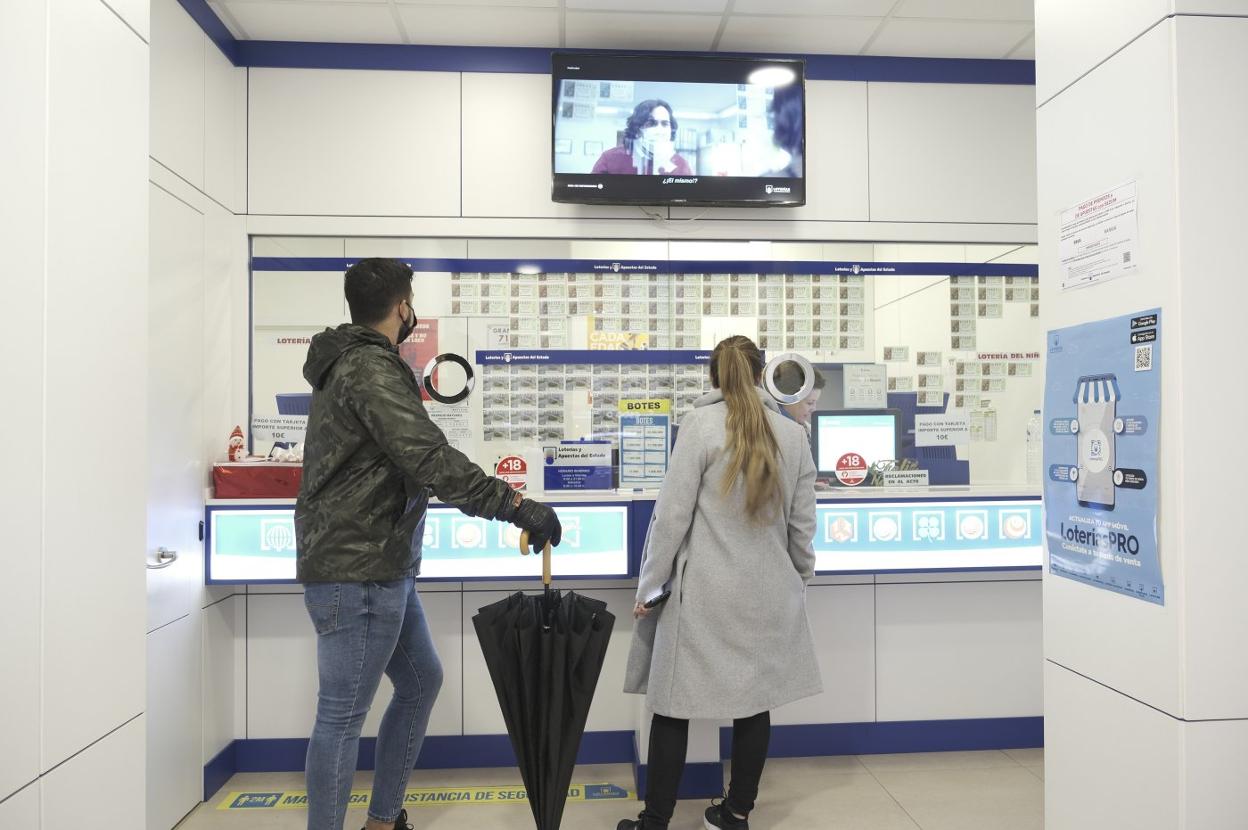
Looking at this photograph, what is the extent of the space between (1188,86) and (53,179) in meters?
1.86

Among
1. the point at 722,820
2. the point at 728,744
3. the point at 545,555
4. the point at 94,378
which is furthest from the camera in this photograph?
the point at 728,744

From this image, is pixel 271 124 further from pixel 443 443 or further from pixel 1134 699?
pixel 1134 699

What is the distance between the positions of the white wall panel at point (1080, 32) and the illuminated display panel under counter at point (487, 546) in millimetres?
2087

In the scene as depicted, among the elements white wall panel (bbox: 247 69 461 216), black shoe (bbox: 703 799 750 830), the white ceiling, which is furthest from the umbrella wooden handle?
the white ceiling

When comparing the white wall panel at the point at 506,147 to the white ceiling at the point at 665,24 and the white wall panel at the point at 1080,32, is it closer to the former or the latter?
the white ceiling at the point at 665,24

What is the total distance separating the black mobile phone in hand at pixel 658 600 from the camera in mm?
2475

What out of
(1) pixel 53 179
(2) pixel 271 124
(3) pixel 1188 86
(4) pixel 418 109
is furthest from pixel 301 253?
(3) pixel 1188 86

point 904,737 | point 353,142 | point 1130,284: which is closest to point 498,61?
point 353,142

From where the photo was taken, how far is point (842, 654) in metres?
3.45

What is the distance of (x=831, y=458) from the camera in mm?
3496

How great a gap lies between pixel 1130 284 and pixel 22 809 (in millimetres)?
1983

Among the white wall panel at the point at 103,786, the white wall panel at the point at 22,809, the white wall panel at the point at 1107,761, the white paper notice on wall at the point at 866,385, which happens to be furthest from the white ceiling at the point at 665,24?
the white wall panel at the point at 22,809

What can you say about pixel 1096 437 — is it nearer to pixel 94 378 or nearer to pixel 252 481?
pixel 94 378

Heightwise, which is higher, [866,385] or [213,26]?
[213,26]
